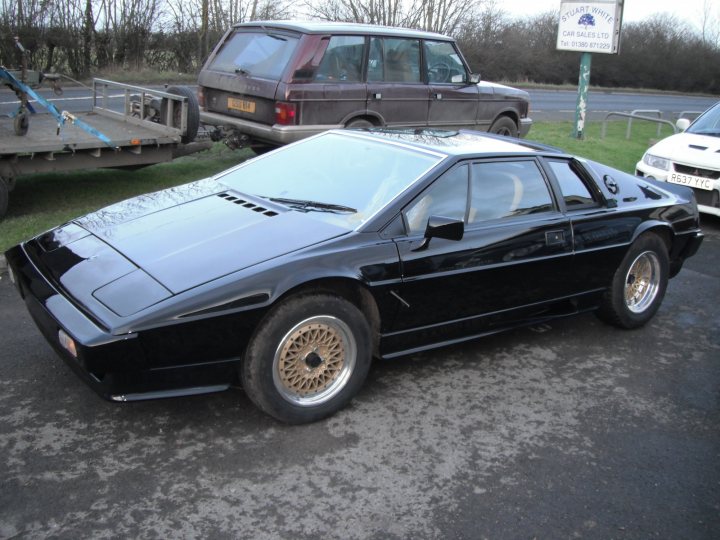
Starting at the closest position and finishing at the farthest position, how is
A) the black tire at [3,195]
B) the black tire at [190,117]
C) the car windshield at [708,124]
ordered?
1. the black tire at [3,195]
2. the black tire at [190,117]
3. the car windshield at [708,124]

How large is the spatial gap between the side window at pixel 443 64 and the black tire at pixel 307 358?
6.87 meters

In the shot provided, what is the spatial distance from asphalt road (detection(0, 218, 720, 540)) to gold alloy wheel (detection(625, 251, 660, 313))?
74 cm

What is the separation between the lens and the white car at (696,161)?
876cm

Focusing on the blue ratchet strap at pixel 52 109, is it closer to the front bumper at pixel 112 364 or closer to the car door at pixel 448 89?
the front bumper at pixel 112 364

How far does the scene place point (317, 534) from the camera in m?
3.00

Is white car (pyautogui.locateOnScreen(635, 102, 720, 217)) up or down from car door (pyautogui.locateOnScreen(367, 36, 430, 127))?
down

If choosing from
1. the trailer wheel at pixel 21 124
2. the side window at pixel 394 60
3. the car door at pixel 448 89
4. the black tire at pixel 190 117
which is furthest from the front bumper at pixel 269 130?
the trailer wheel at pixel 21 124

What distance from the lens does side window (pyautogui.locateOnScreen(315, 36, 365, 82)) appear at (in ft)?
29.1

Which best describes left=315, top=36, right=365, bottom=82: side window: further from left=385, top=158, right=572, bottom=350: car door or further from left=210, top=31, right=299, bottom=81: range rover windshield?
left=385, top=158, right=572, bottom=350: car door

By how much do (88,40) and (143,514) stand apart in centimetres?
2183

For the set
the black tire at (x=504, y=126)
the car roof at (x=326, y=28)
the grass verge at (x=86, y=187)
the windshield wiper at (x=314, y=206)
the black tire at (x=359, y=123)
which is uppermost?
the car roof at (x=326, y=28)

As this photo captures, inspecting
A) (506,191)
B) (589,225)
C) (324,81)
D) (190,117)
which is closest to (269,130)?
(324,81)

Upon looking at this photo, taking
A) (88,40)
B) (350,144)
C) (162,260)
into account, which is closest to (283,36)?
(350,144)

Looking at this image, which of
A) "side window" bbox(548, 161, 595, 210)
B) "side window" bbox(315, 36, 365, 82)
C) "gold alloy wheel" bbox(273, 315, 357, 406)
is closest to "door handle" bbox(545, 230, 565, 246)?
"side window" bbox(548, 161, 595, 210)
